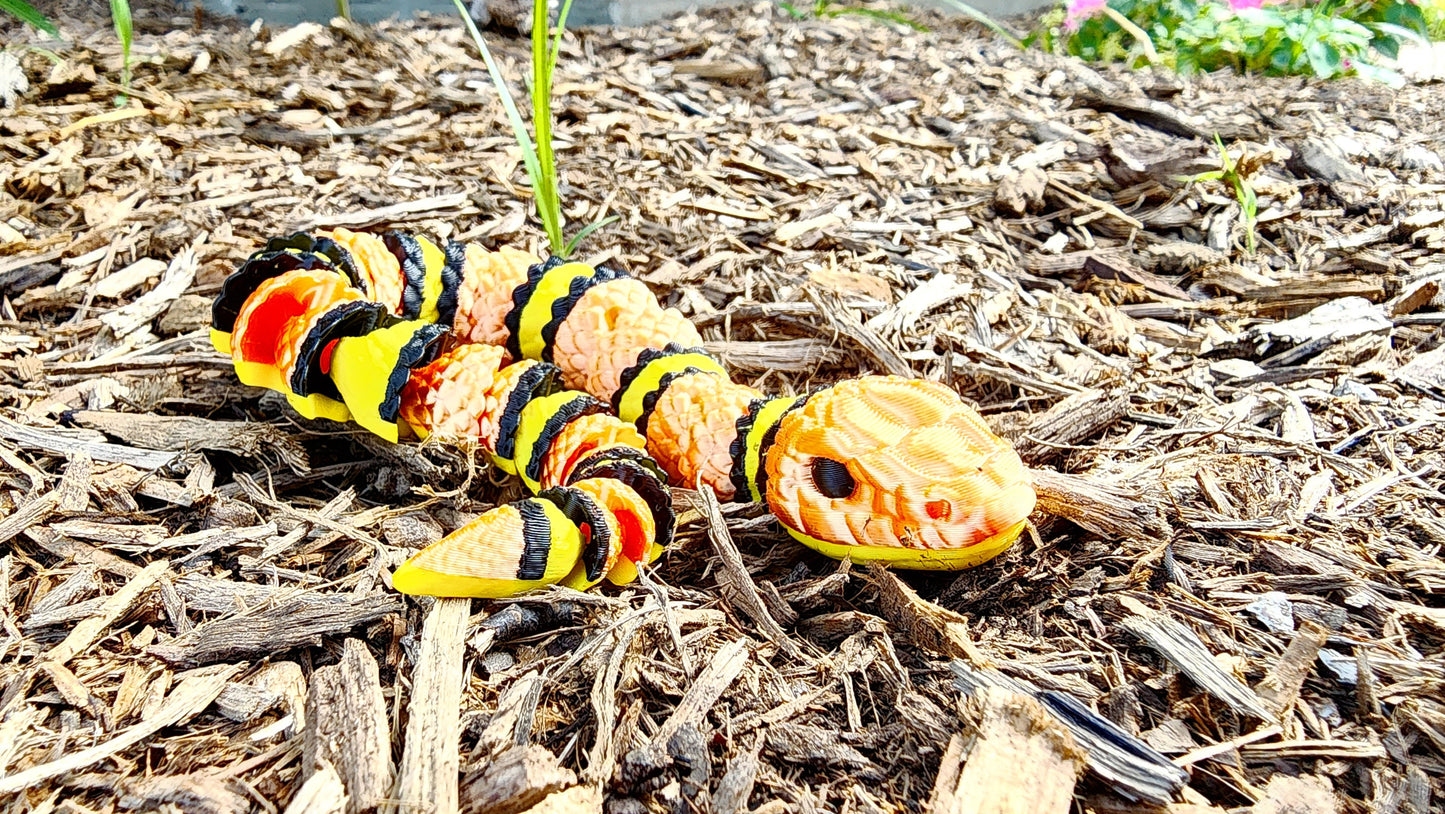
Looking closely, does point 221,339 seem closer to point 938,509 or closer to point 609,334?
point 609,334

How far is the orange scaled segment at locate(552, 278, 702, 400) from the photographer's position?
75.9 inches

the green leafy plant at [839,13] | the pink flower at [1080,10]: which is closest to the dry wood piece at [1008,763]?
the green leafy plant at [839,13]

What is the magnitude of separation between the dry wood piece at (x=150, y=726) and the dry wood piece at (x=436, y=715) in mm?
259

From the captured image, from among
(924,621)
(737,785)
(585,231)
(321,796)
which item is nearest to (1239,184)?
(585,231)

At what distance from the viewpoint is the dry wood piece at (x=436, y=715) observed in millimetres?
1126

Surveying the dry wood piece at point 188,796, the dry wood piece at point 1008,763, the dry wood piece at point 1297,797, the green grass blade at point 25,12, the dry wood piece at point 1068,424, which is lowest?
the dry wood piece at point 1068,424

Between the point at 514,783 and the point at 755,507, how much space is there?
76cm

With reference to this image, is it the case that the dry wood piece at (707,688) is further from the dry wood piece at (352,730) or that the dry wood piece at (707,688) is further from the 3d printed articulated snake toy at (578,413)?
the dry wood piece at (352,730)

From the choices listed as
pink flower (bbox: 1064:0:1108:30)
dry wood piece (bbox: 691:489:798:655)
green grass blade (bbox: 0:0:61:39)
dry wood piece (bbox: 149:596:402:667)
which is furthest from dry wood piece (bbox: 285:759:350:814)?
pink flower (bbox: 1064:0:1108:30)

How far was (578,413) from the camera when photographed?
69.3 inches

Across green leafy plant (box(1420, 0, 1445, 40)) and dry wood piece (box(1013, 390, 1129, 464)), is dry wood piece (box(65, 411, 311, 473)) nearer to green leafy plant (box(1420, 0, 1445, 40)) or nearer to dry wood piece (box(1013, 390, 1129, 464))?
dry wood piece (box(1013, 390, 1129, 464))

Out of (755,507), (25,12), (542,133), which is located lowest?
(755,507)

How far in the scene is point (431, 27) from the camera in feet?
12.2

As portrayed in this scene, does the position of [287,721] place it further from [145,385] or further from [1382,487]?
[1382,487]
